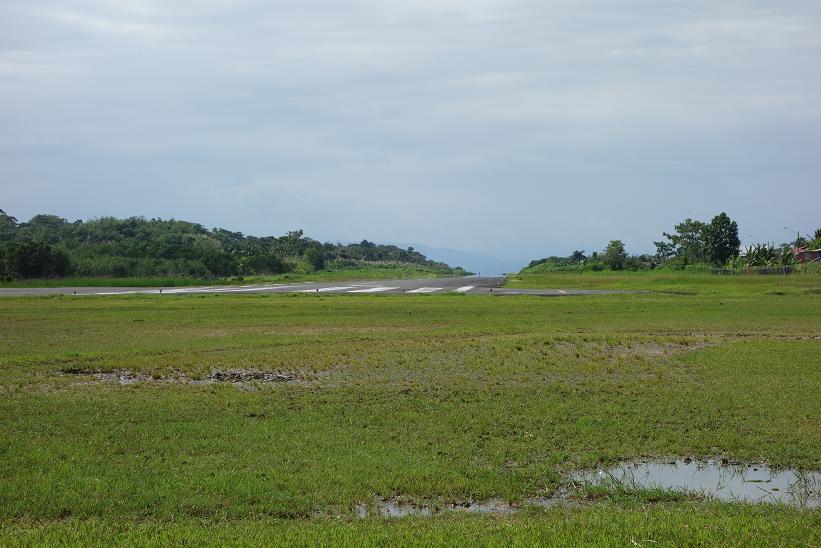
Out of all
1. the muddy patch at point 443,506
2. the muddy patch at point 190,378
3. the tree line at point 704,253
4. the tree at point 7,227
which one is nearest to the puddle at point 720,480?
the muddy patch at point 443,506

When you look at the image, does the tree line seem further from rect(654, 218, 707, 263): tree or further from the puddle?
the puddle

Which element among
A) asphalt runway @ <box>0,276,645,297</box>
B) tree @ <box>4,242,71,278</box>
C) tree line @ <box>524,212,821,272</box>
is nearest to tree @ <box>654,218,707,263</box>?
tree line @ <box>524,212,821,272</box>

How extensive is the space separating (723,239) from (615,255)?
61.4ft

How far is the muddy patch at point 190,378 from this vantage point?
17.8m

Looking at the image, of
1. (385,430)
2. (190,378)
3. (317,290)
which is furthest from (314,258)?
(385,430)

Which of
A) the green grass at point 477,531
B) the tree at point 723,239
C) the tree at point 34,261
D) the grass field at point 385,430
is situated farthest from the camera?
the tree at point 723,239

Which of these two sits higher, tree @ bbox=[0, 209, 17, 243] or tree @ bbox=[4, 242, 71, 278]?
tree @ bbox=[0, 209, 17, 243]

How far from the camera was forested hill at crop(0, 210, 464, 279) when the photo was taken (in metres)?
88.6

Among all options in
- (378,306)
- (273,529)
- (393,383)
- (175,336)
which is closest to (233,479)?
(273,529)

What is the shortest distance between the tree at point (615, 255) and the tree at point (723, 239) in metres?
13.8

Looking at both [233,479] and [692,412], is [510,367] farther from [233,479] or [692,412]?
[233,479]

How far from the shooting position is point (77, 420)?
42.6 feet

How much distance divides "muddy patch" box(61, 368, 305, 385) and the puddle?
9.39 m

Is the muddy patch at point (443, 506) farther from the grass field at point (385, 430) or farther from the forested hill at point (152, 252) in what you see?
the forested hill at point (152, 252)
